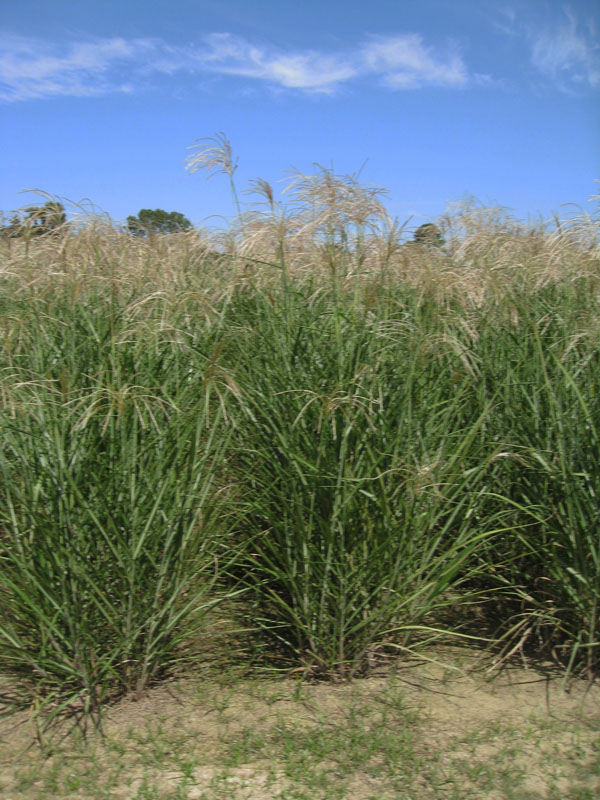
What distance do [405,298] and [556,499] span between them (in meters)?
1.72

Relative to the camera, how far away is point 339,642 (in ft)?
11.0

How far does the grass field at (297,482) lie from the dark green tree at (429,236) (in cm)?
150

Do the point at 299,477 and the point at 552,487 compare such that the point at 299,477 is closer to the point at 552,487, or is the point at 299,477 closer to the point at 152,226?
the point at 552,487

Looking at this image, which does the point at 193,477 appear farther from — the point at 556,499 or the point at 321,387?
the point at 556,499

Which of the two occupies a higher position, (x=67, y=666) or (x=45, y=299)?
(x=45, y=299)

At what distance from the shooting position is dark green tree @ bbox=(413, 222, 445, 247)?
5.86m

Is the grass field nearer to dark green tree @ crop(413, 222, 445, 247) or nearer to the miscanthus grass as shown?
the miscanthus grass

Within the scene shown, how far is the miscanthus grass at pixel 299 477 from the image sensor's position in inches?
122

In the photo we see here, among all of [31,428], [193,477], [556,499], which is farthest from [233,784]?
[556,499]

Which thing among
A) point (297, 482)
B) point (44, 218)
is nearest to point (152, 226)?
point (44, 218)

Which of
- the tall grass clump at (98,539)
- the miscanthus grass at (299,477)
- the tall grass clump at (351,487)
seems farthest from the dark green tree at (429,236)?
the tall grass clump at (98,539)

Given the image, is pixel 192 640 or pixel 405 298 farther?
pixel 405 298

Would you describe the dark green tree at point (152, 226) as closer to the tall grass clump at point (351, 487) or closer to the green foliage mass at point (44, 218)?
the green foliage mass at point (44, 218)

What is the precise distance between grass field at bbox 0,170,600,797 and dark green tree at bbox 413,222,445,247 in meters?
1.50
